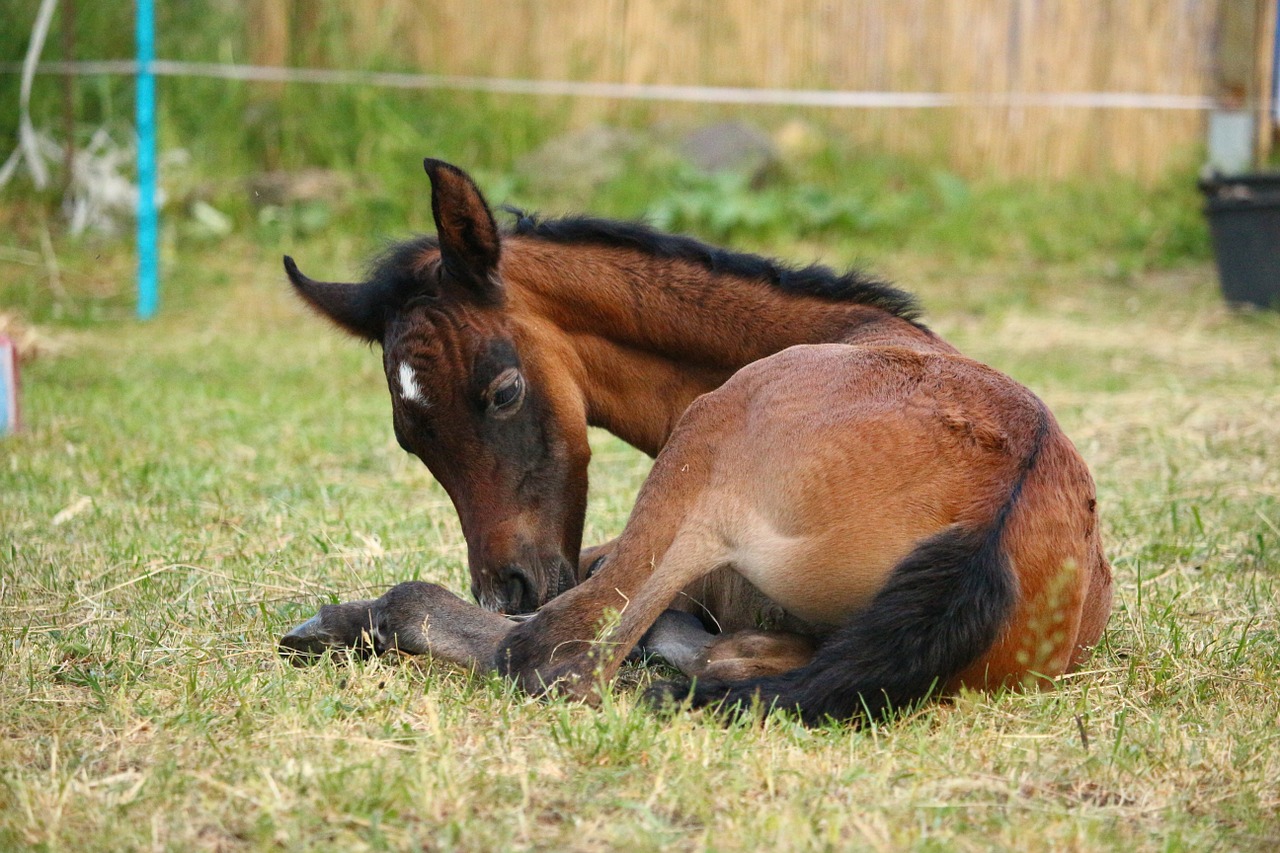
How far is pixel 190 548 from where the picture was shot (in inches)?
154

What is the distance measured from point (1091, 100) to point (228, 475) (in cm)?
811

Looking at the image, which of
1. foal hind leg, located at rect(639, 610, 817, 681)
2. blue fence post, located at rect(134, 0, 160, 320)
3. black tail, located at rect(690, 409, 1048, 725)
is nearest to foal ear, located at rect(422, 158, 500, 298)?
foal hind leg, located at rect(639, 610, 817, 681)

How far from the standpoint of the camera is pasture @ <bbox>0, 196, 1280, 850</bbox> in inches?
80.7

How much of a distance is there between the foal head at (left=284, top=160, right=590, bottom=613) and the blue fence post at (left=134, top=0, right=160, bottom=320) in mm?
5997

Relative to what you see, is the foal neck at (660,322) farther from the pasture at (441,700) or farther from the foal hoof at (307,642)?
the foal hoof at (307,642)

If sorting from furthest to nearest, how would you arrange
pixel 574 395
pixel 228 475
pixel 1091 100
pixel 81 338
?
pixel 1091 100 < pixel 81 338 < pixel 228 475 < pixel 574 395

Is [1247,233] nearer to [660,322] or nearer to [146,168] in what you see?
[660,322]

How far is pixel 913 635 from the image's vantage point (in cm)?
240

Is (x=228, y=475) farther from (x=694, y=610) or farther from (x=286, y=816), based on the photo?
(x=286, y=816)

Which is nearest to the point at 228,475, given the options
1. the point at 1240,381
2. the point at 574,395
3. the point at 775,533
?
the point at 574,395

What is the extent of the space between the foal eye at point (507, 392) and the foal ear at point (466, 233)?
23 cm

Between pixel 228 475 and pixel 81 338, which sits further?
pixel 81 338

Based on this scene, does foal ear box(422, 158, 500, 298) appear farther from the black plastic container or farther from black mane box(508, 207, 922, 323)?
the black plastic container

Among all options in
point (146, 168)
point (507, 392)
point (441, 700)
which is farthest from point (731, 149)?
point (441, 700)
